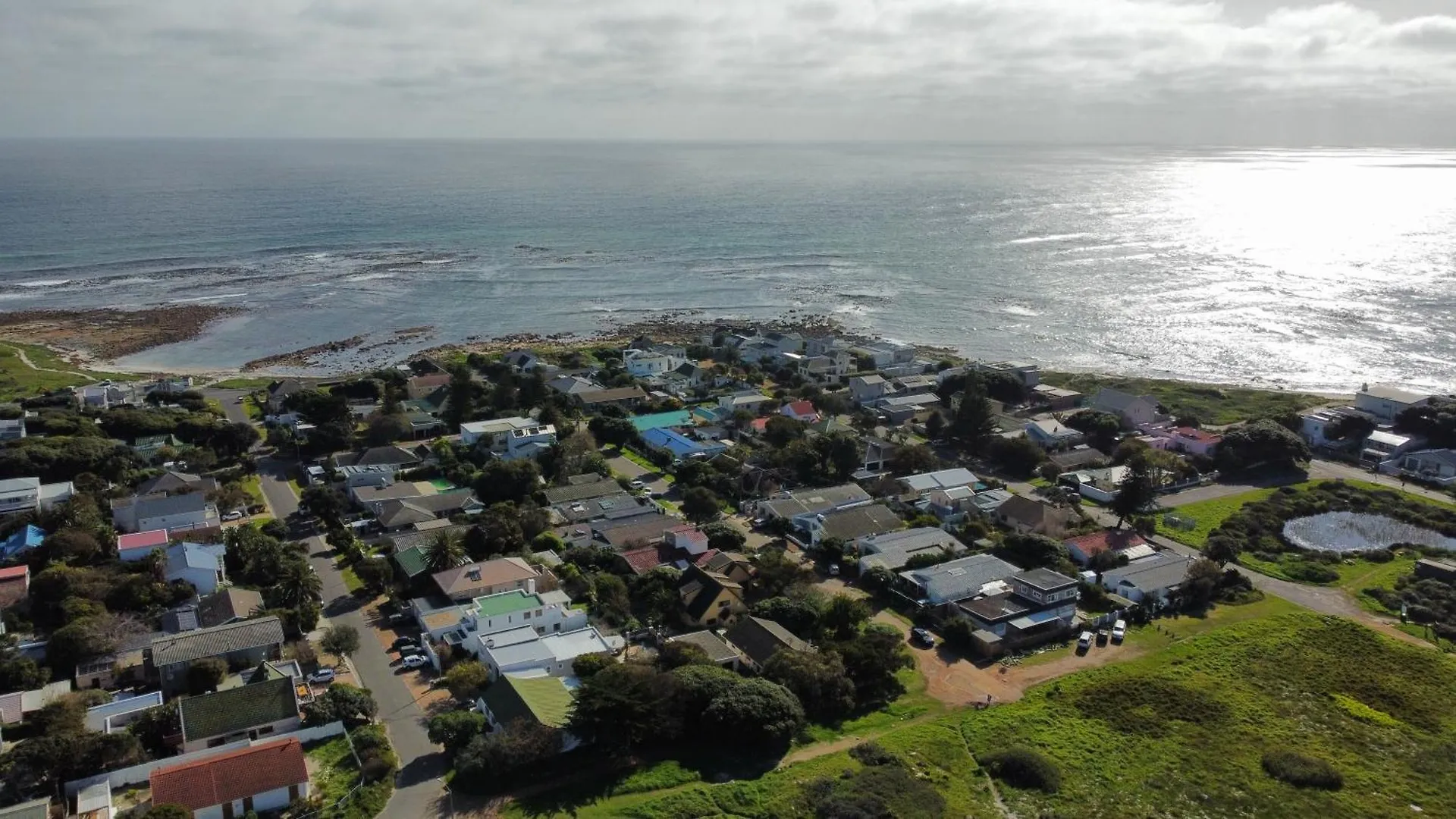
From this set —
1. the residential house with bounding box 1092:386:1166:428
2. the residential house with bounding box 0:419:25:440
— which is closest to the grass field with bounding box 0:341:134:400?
the residential house with bounding box 0:419:25:440

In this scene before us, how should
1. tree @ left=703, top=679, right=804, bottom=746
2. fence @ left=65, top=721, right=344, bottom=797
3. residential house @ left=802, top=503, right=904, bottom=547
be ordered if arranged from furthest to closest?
residential house @ left=802, top=503, right=904, bottom=547, tree @ left=703, top=679, right=804, bottom=746, fence @ left=65, top=721, right=344, bottom=797

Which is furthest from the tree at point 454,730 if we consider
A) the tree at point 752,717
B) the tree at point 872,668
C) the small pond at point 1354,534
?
the small pond at point 1354,534

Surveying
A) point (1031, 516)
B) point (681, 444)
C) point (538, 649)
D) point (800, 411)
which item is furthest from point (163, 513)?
point (1031, 516)

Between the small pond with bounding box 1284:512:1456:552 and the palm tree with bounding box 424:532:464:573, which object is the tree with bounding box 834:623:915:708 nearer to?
the palm tree with bounding box 424:532:464:573

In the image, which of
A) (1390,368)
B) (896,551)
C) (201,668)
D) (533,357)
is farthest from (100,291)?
(1390,368)

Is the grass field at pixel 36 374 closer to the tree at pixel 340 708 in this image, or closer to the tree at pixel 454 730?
the tree at pixel 340 708
